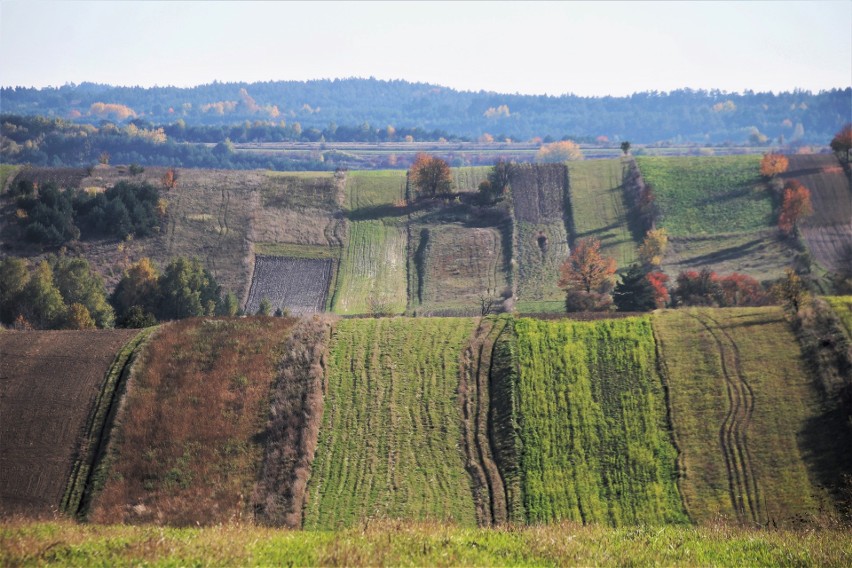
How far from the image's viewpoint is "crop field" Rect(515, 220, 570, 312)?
365 feet

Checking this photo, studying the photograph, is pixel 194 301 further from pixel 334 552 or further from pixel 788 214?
pixel 788 214

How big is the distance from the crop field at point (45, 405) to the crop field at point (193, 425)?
8.69 ft

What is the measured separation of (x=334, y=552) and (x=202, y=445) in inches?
1060

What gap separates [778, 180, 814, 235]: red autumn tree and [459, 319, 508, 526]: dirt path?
2767 inches

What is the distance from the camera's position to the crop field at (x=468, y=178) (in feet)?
470

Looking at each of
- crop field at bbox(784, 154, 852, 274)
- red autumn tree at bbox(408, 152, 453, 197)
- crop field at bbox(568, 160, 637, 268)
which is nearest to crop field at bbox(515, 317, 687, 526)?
crop field at bbox(568, 160, 637, 268)

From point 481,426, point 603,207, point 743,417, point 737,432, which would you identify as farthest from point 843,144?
point 481,426

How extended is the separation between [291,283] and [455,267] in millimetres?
21544

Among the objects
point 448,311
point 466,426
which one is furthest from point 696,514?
point 448,311

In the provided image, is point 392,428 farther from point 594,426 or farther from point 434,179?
point 434,179

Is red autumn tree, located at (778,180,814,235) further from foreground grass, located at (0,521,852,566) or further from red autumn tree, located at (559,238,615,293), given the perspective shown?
foreground grass, located at (0,521,852,566)

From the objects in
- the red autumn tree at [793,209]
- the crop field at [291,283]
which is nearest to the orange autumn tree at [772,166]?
the red autumn tree at [793,209]

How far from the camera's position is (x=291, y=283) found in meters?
119

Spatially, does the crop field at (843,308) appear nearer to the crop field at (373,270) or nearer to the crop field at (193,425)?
the crop field at (193,425)
